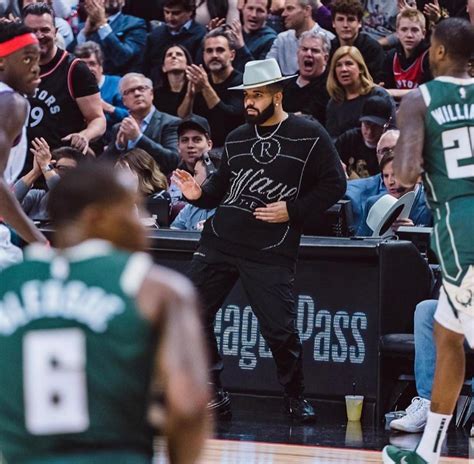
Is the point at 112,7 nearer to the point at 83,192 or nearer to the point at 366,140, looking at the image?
the point at 366,140

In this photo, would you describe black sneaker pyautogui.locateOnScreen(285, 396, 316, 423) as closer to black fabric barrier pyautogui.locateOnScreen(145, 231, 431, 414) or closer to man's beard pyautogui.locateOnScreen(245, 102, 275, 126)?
black fabric barrier pyautogui.locateOnScreen(145, 231, 431, 414)

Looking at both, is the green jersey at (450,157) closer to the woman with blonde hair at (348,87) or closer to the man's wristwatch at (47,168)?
the man's wristwatch at (47,168)

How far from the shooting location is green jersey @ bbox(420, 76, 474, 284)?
20.5ft

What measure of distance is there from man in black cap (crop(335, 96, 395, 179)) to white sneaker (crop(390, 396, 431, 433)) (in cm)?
298

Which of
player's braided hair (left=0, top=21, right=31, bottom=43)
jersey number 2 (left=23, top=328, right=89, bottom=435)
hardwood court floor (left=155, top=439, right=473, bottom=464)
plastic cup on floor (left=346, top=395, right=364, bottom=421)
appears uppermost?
player's braided hair (left=0, top=21, right=31, bottom=43)

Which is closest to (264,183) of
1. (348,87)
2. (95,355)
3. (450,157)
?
(450,157)

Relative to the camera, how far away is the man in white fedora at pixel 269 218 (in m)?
8.68

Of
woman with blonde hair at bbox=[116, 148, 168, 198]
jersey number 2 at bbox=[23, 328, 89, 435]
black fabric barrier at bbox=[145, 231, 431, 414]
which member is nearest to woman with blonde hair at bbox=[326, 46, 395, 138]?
woman with blonde hair at bbox=[116, 148, 168, 198]

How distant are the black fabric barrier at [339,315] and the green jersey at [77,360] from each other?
19.2 feet

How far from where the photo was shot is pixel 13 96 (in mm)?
6629

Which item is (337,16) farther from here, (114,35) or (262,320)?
(262,320)

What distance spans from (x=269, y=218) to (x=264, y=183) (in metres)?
0.26

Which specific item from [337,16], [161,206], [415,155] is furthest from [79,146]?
[415,155]

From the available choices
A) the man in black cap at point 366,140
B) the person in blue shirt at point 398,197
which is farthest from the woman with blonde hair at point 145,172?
the person in blue shirt at point 398,197
